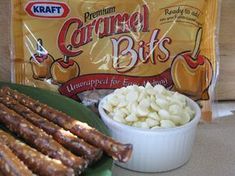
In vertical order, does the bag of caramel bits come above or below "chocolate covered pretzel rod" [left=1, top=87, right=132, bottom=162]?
above

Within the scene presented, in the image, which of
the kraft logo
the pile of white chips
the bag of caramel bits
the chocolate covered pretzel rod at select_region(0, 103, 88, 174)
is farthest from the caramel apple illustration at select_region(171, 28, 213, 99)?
the chocolate covered pretzel rod at select_region(0, 103, 88, 174)

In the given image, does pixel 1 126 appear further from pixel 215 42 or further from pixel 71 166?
pixel 215 42

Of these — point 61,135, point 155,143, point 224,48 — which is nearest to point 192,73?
point 224,48

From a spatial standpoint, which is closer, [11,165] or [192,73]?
[11,165]

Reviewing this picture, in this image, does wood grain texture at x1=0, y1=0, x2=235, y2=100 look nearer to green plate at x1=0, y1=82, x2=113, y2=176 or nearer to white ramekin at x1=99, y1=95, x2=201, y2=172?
green plate at x1=0, y1=82, x2=113, y2=176

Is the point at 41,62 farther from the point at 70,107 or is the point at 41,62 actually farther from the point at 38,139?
the point at 38,139

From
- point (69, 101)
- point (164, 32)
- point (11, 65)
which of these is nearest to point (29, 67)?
point (11, 65)
